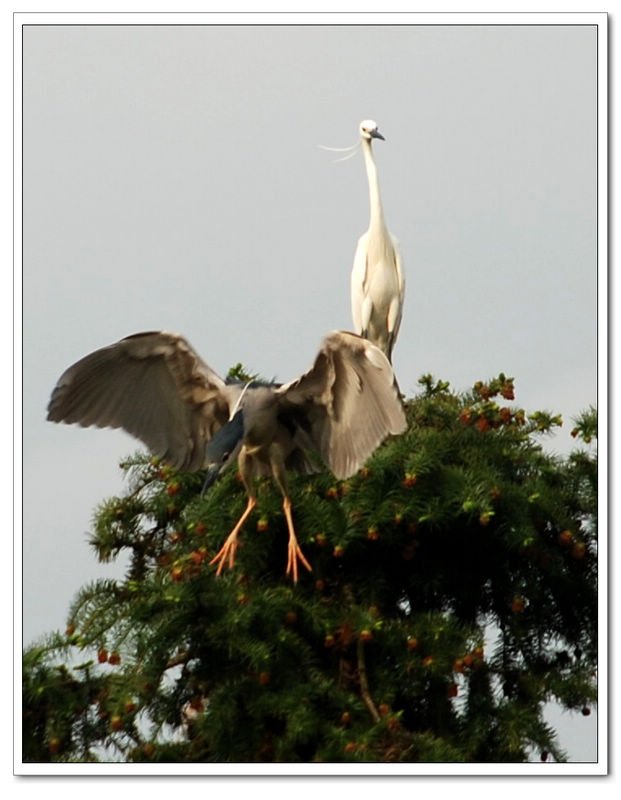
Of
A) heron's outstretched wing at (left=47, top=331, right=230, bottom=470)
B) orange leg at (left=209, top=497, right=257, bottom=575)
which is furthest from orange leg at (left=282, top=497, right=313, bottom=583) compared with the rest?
heron's outstretched wing at (left=47, top=331, right=230, bottom=470)

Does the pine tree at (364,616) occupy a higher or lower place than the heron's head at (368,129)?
lower

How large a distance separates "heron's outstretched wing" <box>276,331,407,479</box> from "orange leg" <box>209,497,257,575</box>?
33 centimetres

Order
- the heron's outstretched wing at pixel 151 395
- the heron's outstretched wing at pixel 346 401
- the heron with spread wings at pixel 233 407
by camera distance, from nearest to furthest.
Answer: the heron's outstretched wing at pixel 346 401 < the heron with spread wings at pixel 233 407 < the heron's outstretched wing at pixel 151 395

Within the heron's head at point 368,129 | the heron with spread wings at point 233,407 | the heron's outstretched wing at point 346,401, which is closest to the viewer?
the heron's outstretched wing at point 346,401

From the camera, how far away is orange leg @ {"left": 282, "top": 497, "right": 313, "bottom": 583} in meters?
4.09

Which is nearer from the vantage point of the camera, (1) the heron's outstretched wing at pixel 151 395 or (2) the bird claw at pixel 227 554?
(2) the bird claw at pixel 227 554

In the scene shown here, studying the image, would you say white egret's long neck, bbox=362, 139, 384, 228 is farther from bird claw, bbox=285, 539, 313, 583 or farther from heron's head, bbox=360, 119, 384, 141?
bird claw, bbox=285, 539, 313, 583

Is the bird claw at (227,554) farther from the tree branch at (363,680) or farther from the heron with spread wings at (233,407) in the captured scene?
the tree branch at (363,680)

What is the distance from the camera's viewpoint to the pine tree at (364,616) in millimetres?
3852

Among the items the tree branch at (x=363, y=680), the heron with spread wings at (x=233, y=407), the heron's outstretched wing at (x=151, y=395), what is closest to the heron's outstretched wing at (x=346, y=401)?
the heron with spread wings at (x=233, y=407)

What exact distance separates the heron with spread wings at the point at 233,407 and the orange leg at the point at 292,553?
0.25 m

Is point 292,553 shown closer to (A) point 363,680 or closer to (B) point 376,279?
(A) point 363,680

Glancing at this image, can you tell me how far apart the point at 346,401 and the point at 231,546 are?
767 millimetres

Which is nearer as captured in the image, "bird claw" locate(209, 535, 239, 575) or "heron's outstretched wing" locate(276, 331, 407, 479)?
"bird claw" locate(209, 535, 239, 575)
